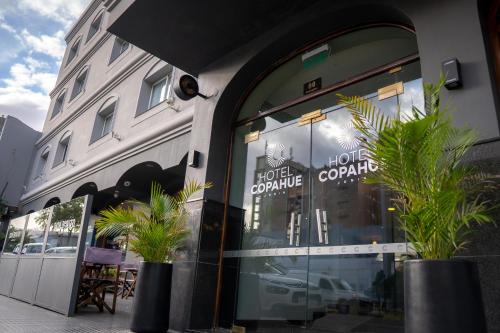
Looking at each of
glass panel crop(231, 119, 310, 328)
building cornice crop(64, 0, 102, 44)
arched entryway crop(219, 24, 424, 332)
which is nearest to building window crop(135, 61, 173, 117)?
arched entryway crop(219, 24, 424, 332)

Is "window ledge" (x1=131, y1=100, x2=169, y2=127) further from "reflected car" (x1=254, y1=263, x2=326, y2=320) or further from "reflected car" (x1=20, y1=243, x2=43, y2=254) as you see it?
"reflected car" (x1=254, y1=263, x2=326, y2=320)

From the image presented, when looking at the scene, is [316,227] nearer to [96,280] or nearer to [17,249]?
[96,280]

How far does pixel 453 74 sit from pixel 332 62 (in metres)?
2.08

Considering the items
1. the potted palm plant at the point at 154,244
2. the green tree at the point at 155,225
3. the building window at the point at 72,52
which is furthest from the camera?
the building window at the point at 72,52

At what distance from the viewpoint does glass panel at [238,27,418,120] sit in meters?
4.57

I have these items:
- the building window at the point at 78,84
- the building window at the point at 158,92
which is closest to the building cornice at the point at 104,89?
the building window at the point at 158,92

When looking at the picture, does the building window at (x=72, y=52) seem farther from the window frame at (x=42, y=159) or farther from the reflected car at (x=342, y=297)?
the reflected car at (x=342, y=297)

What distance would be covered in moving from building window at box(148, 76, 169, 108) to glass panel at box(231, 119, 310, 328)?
4.16 meters

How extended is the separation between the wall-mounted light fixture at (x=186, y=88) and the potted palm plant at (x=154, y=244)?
4.92 ft

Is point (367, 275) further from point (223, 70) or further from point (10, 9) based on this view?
point (10, 9)

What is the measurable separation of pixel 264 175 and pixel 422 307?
11.0 feet

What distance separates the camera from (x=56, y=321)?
206 inches

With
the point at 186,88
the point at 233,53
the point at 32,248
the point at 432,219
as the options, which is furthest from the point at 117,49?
the point at 432,219

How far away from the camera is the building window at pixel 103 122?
11.1 meters
